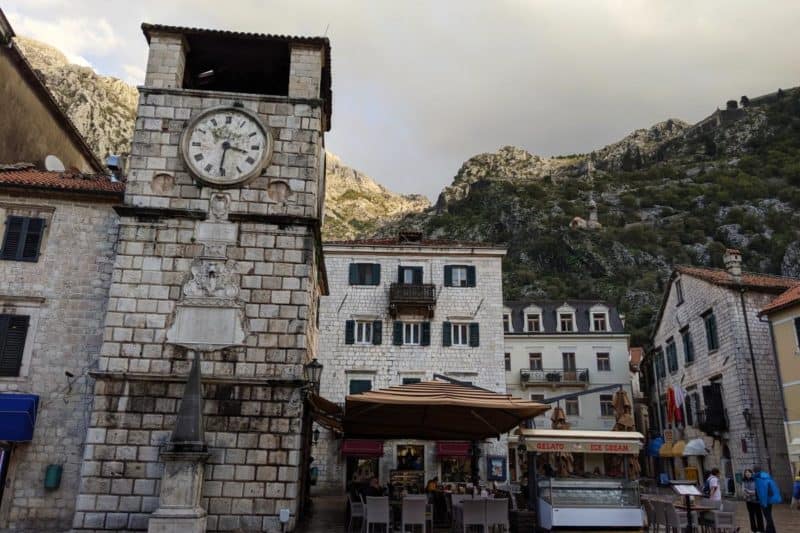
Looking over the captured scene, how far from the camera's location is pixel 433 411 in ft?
34.4

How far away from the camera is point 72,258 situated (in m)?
13.6

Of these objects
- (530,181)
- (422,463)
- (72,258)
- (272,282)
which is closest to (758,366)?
(422,463)

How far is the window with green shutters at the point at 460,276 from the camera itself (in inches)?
1112

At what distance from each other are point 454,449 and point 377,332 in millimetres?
6355

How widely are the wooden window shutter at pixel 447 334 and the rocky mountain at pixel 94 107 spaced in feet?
145

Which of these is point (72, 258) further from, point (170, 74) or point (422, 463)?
point (422, 463)

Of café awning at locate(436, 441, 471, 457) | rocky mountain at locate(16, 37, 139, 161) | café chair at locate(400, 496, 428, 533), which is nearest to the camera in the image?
café chair at locate(400, 496, 428, 533)

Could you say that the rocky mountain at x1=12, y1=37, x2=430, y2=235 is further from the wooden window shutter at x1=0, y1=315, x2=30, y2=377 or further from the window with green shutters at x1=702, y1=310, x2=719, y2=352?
the window with green shutters at x1=702, y1=310, x2=719, y2=352

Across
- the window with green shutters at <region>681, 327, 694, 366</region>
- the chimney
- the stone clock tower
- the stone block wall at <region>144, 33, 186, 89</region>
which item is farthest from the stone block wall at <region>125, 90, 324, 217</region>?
the window with green shutters at <region>681, 327, 694, 366</region>

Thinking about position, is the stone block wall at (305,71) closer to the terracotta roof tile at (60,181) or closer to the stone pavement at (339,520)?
the terracotta roof tile at (60,181)

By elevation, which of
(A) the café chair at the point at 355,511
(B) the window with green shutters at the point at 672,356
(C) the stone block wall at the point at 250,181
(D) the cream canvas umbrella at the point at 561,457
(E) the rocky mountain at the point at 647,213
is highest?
(E) the rocky mountain at the point at 647,213

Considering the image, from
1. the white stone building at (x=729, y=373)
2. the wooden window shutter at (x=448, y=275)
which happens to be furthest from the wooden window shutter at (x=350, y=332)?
the white stone building at (x=729, y=373)

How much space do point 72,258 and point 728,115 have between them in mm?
119647

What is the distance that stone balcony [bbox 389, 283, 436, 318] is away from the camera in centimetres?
2738
